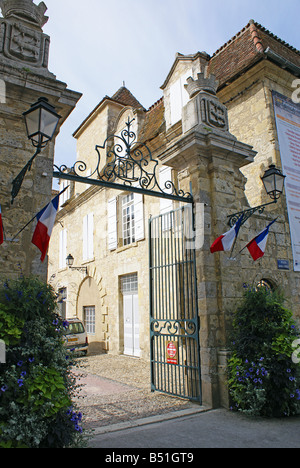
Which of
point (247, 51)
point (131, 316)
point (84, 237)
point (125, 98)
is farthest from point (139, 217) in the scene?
point (125, 98)

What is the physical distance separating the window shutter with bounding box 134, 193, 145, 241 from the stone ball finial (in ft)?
19.6

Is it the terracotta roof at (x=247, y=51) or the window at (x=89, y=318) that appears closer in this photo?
the terracotta roof at (x=247, y=51)

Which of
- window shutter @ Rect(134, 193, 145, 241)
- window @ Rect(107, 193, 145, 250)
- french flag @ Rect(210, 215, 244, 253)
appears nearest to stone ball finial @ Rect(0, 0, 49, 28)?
french flag @ Rect(210, 215, 244, 253)

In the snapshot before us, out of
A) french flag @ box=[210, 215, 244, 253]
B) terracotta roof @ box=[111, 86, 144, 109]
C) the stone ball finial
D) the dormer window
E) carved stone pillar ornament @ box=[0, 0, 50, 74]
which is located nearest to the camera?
carved stone pillar ornament @ box=[0, 0, 50, 74]

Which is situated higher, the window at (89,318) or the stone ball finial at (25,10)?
the stone ball finial at (25,10)

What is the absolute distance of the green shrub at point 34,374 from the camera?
282 cm

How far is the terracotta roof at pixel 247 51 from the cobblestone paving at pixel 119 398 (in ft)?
22.5

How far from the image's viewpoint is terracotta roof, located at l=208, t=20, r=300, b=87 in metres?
7.87

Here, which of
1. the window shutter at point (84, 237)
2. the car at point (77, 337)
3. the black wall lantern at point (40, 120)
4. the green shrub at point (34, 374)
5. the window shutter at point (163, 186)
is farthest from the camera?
the window shutter at point (84, 237)

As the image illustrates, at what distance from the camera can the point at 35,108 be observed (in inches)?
131

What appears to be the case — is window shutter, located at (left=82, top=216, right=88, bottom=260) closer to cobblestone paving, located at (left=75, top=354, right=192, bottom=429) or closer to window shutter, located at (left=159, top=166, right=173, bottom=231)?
window shutter, located at (left=159, top=166, right=173, bottom=231)

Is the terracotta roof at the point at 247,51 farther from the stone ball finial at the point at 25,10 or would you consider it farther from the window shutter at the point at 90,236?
the window shutter at the point at 90,236

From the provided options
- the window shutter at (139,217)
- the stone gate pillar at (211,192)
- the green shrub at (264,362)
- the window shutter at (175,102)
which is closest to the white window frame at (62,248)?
the window shutter at (139,217)
